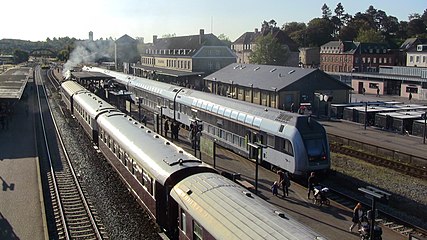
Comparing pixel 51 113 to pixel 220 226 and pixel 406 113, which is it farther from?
pixel 220 226

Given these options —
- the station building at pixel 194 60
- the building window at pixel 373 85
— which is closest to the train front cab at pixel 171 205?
the station building at pixel 194 60

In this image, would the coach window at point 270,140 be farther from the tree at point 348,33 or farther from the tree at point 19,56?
the tree at point 19,56

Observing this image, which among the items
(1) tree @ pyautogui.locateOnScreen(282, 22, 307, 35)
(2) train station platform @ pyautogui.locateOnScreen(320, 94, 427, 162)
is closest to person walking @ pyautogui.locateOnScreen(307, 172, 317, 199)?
(2) train station platform @ pyautogui.locateOnScreen(320, 94, 427, 162)

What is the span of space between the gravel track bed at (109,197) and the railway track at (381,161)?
15186 mm

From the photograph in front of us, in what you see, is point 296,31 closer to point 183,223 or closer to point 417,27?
point 417,27

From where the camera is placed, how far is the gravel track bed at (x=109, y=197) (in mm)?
16453

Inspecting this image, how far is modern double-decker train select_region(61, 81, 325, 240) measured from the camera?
31.3ft

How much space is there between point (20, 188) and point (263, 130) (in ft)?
41.3

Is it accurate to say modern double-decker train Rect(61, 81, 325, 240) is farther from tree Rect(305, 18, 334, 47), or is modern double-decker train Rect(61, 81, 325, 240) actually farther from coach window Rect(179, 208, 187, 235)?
tree Rect(305, 18, 334, 47)

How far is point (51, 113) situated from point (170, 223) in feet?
122

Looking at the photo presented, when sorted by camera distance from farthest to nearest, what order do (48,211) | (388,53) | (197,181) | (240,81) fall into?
(388,53)
(240,81)
(48,211)
(197,181)

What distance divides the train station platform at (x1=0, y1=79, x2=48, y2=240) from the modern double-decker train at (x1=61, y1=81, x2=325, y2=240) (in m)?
3.87

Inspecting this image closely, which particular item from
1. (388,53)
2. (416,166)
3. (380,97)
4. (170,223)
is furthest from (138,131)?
(388,53)

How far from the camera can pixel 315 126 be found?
2208cm
